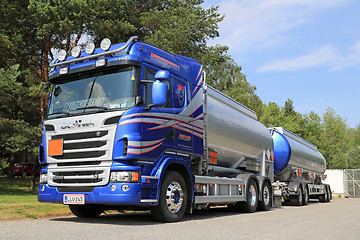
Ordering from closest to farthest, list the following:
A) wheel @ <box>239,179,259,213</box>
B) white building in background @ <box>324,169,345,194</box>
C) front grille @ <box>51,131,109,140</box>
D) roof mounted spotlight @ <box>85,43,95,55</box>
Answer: front grille @ <box>51,131,109,140</box> → roof mounted spotlight @ <box>85,43,95,55</box> → wheel @ <box>239,179,259,213</box> → white building in background @ <box>324,169,345,194</box>

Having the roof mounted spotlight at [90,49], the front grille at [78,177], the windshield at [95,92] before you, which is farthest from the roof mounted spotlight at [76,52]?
the front grille at [78,177]

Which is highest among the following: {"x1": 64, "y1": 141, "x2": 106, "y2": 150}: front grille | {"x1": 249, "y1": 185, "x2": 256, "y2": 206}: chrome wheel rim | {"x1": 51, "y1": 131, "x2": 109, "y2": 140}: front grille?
{"x1": 51, "y1": 131, "x2": 109, "y2": 140}: front grille

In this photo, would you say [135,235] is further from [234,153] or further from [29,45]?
[29,45]

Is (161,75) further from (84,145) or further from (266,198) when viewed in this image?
(266,198)

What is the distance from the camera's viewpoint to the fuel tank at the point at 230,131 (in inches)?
421

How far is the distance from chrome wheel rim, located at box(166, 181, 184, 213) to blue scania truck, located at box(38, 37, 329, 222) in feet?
0.07

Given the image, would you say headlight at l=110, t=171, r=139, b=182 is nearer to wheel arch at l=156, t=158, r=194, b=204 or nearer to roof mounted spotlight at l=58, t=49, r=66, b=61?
wheel arch at l=156, t=158, r=194, b=204

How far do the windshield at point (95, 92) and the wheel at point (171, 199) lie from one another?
6.30 feet

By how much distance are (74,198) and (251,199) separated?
6755 mm

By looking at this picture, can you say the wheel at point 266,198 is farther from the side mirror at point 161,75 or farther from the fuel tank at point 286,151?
the side mirror at point 161,75

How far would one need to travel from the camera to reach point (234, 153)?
12273 millimetres

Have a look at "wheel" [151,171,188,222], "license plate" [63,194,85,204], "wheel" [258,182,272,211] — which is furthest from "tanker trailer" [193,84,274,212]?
"license plate" [63,194,85,204]

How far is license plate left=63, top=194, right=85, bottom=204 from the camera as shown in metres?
7.73

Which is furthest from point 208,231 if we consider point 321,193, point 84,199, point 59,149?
point 321,193
